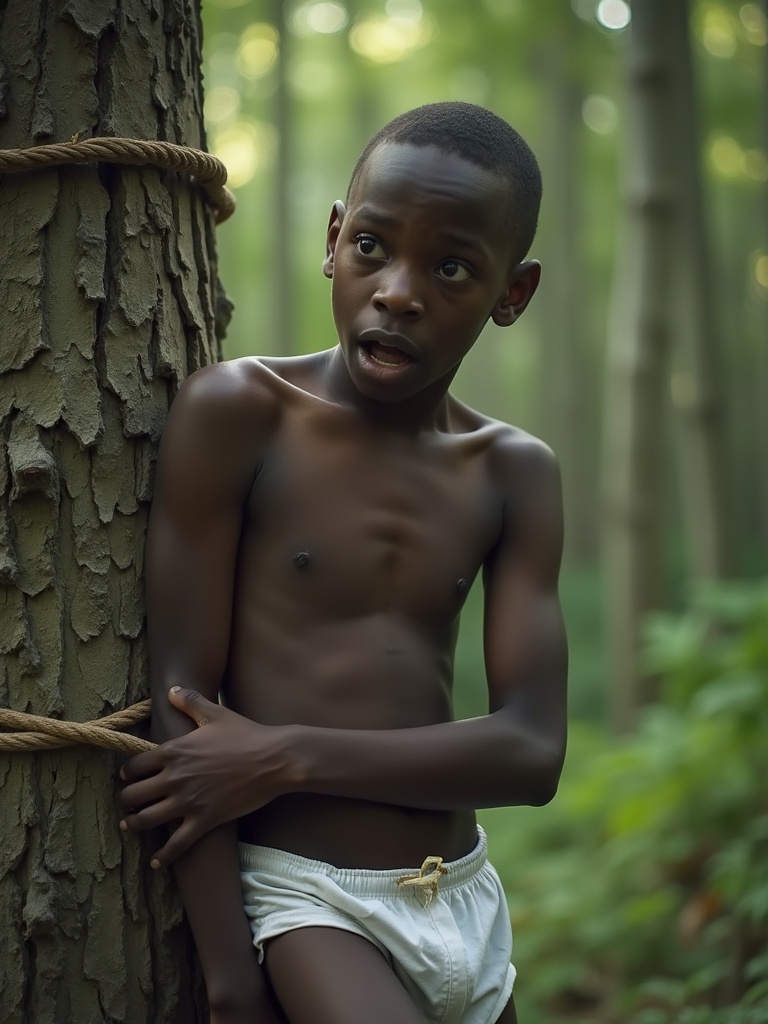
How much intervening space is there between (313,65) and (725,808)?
1451 centimetres

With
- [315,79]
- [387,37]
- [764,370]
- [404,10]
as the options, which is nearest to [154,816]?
[764,370]

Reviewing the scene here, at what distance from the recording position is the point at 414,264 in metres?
1.88

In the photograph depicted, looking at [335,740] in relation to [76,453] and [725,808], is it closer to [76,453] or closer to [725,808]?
[76,453]

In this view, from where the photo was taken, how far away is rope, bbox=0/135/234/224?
186cm

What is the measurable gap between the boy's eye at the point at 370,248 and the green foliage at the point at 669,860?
8.72 ft

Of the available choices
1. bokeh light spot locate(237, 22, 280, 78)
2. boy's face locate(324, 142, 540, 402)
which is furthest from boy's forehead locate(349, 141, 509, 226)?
bokeh light spot locate(237, 22, 280, 78)

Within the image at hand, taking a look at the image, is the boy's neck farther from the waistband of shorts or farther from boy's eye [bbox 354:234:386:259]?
the waistband of shorts

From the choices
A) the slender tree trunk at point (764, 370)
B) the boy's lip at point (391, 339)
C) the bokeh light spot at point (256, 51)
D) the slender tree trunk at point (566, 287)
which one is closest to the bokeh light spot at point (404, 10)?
the bokeh light spot at point (256, 51)

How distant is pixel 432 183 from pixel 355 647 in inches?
31.9

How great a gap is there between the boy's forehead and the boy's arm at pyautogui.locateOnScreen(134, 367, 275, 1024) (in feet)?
1.36

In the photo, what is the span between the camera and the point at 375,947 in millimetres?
1815

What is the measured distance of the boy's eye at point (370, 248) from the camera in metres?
1.92

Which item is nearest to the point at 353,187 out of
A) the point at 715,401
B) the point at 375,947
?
the point at 375,947

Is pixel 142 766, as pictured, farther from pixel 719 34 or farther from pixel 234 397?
pixel 719 34
